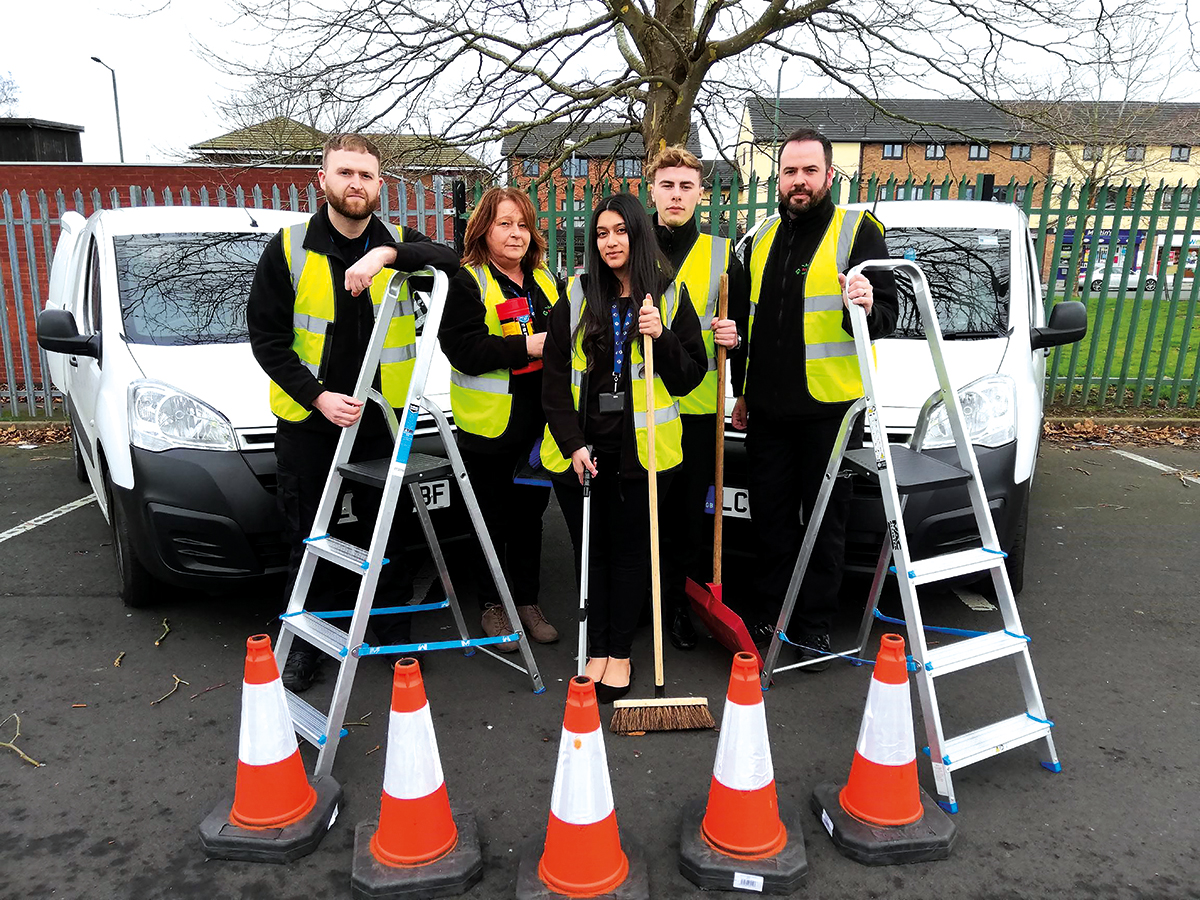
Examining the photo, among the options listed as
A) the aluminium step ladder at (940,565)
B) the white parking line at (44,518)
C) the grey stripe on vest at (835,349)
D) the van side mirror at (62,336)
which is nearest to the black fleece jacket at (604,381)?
the grey stripe on vest at (835,349)

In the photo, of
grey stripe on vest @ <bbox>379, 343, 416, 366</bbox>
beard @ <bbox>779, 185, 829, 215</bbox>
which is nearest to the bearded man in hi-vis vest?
beard @ <bbox>779, 185, 829, 215</bbox>

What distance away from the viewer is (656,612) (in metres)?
2.97

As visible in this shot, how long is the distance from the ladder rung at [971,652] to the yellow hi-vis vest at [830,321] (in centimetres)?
103

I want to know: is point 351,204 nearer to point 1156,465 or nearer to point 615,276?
point 615,276

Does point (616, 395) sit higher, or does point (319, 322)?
point (319, 322)

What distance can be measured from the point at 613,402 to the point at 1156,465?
19.4ft

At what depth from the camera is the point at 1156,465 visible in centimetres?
677

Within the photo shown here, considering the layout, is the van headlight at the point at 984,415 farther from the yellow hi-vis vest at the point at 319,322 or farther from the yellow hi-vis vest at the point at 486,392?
the yellow hi-vis vest at the point at 319,322

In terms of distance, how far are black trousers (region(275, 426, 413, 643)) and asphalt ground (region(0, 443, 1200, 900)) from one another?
0.36 m

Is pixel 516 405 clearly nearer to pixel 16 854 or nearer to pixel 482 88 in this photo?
pixel 16 854

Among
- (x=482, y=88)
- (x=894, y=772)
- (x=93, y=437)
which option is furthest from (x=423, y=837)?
(x=482, y=88)

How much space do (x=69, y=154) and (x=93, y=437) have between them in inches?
772

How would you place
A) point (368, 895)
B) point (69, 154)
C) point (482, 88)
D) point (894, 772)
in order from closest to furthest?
point (368, 895)
point (894, 772)
point (482, 88)
point (69, 154)

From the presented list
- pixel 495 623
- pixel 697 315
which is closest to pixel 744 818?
pixel 495 623
